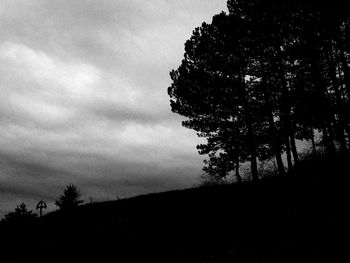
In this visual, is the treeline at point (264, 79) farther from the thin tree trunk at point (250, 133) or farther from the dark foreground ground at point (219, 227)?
the dark foreground ground at point (219, 227)

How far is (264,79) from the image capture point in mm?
20609

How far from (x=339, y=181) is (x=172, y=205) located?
643 cm

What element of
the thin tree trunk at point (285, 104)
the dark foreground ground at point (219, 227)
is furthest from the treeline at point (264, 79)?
the dark foreground ground at point (219, 227)

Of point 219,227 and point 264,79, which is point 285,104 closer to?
point 264,79

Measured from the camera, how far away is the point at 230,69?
21625mm

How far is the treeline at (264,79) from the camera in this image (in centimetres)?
1775

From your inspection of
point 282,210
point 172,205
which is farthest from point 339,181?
point 172,205

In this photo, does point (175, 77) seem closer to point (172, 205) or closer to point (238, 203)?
point (172, 205)

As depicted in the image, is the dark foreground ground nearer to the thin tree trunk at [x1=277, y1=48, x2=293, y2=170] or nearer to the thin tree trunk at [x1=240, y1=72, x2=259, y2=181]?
the thin tree trunk at [x1=277, y1=48, x2=293, y2=170]

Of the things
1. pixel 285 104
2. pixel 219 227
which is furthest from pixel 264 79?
pixel 219 227

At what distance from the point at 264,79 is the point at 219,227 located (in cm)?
1267

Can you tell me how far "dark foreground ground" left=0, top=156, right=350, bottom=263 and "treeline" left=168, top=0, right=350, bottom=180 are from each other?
6.67 m

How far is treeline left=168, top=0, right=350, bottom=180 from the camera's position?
1775 centimetres

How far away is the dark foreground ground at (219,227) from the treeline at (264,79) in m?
6.67
